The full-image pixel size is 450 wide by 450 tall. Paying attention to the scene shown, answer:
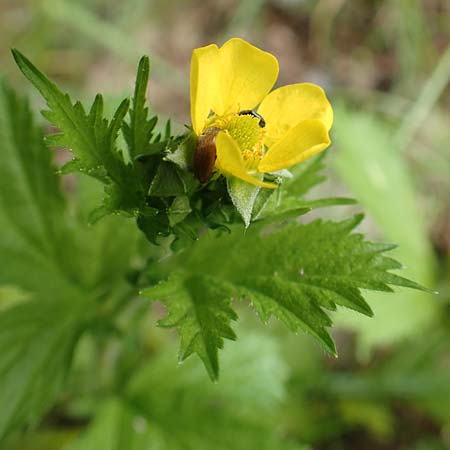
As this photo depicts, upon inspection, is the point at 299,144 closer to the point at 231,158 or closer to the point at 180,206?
the point at 231,158

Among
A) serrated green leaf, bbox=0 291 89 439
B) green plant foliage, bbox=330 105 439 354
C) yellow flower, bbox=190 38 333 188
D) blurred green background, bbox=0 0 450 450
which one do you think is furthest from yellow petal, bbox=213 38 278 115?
green plant foliage, bbox=330 105 439 354

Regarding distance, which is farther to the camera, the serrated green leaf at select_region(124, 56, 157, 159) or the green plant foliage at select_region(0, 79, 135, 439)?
the green plant foliage at select_region(0, 79, 135, 439)

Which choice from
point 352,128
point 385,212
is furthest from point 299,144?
point 352,128

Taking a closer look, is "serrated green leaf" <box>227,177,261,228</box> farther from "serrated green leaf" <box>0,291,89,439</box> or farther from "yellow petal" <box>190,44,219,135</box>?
"serrated green leaf" <box>0,291,89,439</box>

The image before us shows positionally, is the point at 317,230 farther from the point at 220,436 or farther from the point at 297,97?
the point at 220,436

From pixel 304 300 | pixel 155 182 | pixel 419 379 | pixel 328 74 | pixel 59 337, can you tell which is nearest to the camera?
pixel 155 182

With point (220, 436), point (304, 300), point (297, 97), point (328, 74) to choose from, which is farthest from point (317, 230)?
point (328, 74)
